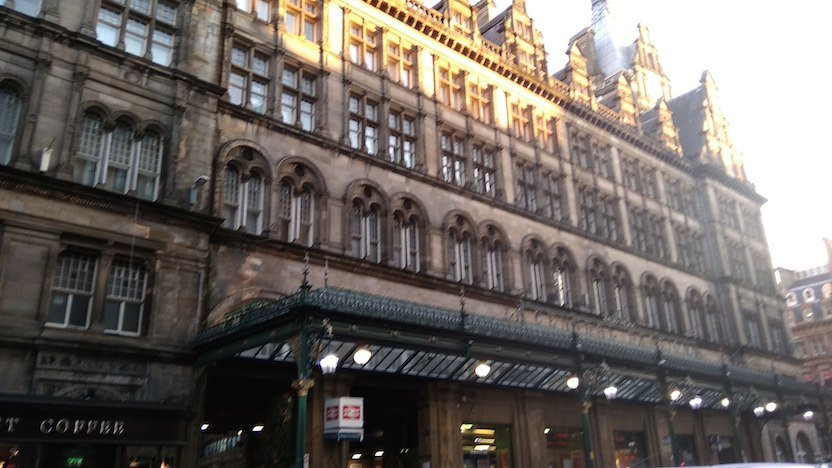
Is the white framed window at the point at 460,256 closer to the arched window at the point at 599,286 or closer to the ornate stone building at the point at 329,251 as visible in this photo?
the ornate stone building at the point at 329,251

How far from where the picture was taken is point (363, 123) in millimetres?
27781

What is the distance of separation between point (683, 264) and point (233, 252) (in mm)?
32639

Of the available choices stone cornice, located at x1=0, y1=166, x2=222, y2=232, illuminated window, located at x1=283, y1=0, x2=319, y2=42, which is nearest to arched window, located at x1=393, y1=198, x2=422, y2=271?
illuminated window, located at x1=283, y1=0, x2=319, y2=42

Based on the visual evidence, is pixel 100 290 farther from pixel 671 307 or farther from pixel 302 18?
pixel 671 307

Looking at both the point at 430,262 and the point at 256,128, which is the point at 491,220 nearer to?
the point at 430,262

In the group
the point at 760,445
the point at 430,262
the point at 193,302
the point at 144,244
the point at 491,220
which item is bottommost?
the point at 760,445

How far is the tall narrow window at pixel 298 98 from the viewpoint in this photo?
83.8 ft

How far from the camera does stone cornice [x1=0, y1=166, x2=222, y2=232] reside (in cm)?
1745

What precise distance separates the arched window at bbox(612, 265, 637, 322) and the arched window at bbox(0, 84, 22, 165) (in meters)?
29.2

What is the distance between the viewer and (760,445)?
40750 millimetres

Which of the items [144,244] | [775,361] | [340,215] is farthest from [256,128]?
[775,361]

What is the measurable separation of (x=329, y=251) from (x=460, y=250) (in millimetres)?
7651

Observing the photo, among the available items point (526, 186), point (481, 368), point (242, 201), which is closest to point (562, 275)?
point (526, 186)

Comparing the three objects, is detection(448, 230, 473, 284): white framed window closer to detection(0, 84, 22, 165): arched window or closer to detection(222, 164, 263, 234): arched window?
detection(222, 164, 263, 234): arched window
